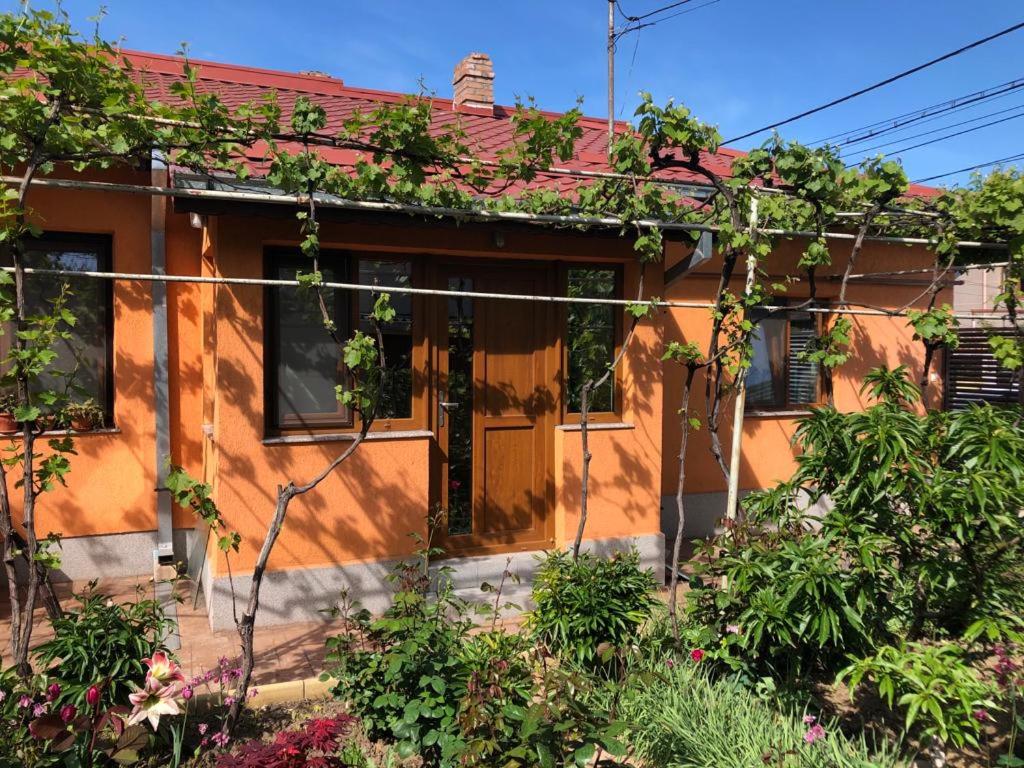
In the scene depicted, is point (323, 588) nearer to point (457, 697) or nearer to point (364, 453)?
point (364, 453)

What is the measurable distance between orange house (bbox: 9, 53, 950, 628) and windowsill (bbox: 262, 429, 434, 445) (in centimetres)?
2

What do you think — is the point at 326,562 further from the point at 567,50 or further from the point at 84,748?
the point at 567,50

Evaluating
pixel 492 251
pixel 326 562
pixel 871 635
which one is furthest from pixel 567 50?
pixel 871 635

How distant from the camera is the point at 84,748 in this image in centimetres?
326

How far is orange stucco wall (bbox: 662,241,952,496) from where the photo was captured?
789cm

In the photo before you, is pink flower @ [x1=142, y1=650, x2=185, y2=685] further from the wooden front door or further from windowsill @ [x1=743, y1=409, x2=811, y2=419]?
windowsill @ [x1=743, y1=409, x2=811, y2=419]

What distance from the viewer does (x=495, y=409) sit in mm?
6414

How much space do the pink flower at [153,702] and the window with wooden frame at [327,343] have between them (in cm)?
274

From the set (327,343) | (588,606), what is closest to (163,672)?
(588,606)

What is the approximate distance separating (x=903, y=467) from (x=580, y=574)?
197 centimetres

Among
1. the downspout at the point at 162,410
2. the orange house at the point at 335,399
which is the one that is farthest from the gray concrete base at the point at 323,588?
the downspout at the point at 162,410

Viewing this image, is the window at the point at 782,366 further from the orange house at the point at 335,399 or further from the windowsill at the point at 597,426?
the windowsill at the point at 597,426

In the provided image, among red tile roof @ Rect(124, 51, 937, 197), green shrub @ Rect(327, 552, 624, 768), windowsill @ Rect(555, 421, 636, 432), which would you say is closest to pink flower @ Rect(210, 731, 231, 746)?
green shrub @ Rect(327, 552, 624, 768)

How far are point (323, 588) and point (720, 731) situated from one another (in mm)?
→ 3244
